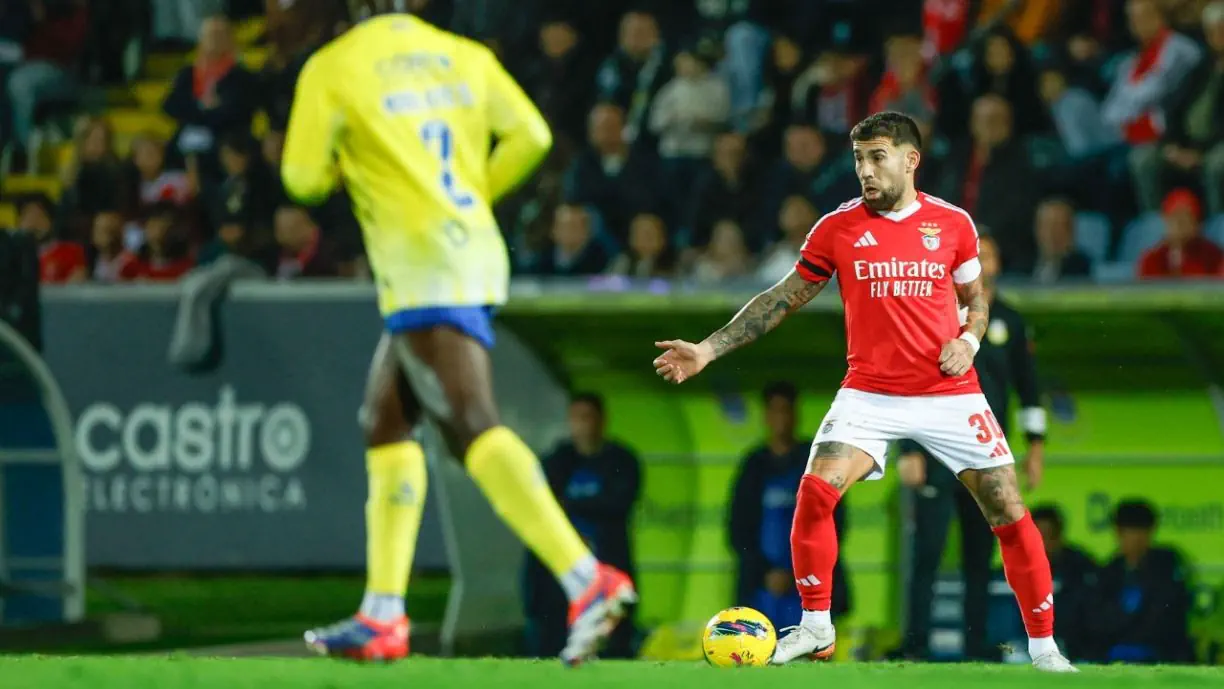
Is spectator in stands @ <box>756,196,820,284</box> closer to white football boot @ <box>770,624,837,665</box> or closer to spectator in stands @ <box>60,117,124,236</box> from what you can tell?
white football boot @ <box>770,624,837,665</box>

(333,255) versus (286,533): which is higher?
(333,255)

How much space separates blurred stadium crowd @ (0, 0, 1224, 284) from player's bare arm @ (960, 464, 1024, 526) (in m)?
3.54

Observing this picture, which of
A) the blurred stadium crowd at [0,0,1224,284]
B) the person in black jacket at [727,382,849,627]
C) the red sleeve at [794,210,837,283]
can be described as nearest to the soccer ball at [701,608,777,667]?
the red sleeve at [794,210,837,283]

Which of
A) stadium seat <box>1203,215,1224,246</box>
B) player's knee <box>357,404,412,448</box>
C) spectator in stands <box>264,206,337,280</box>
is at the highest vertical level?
stadium seat <box>1203,215,1224,246</box>

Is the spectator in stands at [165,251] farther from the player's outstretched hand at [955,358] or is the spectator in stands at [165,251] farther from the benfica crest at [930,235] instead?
the player's outstretched hand at [955,358]

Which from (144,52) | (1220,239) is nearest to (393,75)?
(1220,239)

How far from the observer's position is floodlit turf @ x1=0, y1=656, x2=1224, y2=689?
6.39 m

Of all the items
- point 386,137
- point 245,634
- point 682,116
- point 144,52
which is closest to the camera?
point 386,137

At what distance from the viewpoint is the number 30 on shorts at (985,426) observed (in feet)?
23.6

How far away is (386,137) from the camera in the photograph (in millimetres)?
6930

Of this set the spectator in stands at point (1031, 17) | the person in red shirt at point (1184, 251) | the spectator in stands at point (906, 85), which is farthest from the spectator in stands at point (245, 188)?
the person in red shirt at point (1184, 251)

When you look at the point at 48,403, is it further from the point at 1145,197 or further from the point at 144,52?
the point at 144,52

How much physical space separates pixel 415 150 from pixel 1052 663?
287 cm

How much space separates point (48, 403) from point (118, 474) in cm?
117
